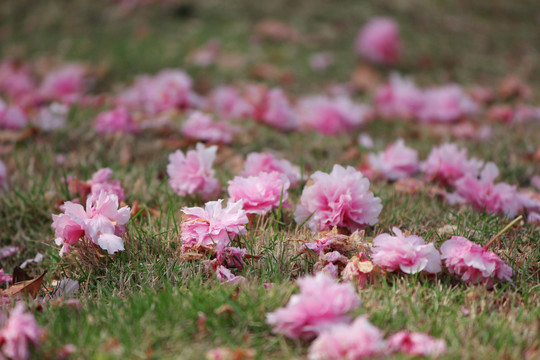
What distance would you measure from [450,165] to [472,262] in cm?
87

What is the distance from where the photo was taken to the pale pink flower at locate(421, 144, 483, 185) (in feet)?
7.52

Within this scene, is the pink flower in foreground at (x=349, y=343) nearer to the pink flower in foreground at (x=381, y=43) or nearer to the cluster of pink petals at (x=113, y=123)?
the cluster of pink petals at (x=113, y=123)

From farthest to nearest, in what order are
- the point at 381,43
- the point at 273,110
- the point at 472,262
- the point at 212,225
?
the point at 381,43 → the point at 273,110 → the point at 212,225 → the point at 472,262

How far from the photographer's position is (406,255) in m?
1.55

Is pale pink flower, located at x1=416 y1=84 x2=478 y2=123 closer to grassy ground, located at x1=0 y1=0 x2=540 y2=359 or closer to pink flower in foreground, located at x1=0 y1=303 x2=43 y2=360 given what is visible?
grassy ground, located at x1=0 y1=0 x2=540 y2=359

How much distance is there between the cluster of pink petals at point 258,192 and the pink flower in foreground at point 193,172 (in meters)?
0.26

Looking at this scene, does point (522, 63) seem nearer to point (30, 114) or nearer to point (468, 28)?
point (468, 28)

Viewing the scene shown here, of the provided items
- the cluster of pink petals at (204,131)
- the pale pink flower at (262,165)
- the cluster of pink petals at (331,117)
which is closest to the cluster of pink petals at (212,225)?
the pale pink flower at (262,165)

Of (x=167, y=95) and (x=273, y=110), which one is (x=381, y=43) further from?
(x=167, y=95)

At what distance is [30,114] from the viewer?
10.7 feet

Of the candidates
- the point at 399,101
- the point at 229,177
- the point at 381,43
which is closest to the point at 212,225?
the point at 229,177

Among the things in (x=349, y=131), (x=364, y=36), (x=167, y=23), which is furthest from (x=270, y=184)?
(x=167, y=23)

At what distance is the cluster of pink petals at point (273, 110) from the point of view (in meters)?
3.35

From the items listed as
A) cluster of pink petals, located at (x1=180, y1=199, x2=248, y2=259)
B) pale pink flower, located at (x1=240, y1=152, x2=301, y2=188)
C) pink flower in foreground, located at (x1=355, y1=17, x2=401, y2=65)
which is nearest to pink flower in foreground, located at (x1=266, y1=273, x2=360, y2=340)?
cluster of pink petals, located at (x1=180, y1=199, x2=248, y2=259)
